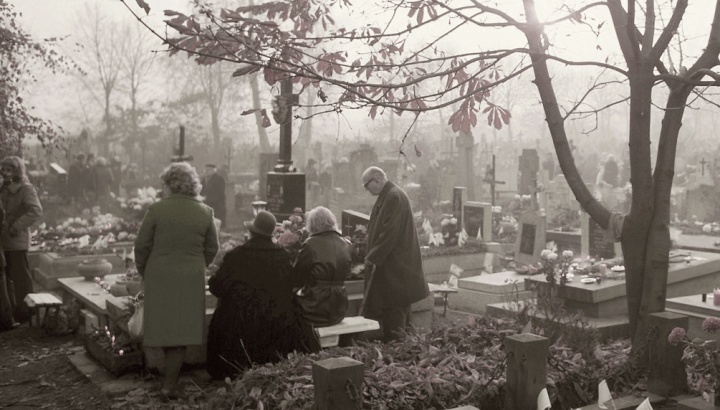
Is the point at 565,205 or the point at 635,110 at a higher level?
the point at 635,110

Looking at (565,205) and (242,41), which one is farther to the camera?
(565,205)

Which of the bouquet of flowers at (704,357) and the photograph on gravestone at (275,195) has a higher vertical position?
the photograph on gravestone at (275,195)

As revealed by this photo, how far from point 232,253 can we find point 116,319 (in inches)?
72.0

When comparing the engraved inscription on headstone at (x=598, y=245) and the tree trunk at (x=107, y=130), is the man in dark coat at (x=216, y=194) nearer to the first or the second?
the engraved inscription on headstone at (x=598, y=245)

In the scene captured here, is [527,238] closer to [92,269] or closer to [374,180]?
[374,180]

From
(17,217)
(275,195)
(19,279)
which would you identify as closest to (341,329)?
(17,217)

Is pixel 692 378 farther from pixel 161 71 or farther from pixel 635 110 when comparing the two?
pixel 161 71

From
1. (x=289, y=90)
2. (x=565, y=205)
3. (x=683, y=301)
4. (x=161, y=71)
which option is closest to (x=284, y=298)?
(x=683, y=301)

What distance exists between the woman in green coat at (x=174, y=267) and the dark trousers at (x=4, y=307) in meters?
3.20

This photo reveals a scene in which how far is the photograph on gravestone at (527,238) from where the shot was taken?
42.0 ft

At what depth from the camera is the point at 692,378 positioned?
5.14 metres

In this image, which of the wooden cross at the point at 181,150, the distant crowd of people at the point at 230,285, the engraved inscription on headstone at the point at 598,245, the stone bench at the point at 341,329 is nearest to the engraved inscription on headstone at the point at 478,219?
the engraved inscription on headstone at the point at 598,245

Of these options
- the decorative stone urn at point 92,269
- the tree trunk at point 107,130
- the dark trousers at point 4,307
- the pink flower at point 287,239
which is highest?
the tree trunk at point 107,130

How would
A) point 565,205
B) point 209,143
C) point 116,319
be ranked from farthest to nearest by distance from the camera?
point 209,143 → point 565,205 → point 116,319
